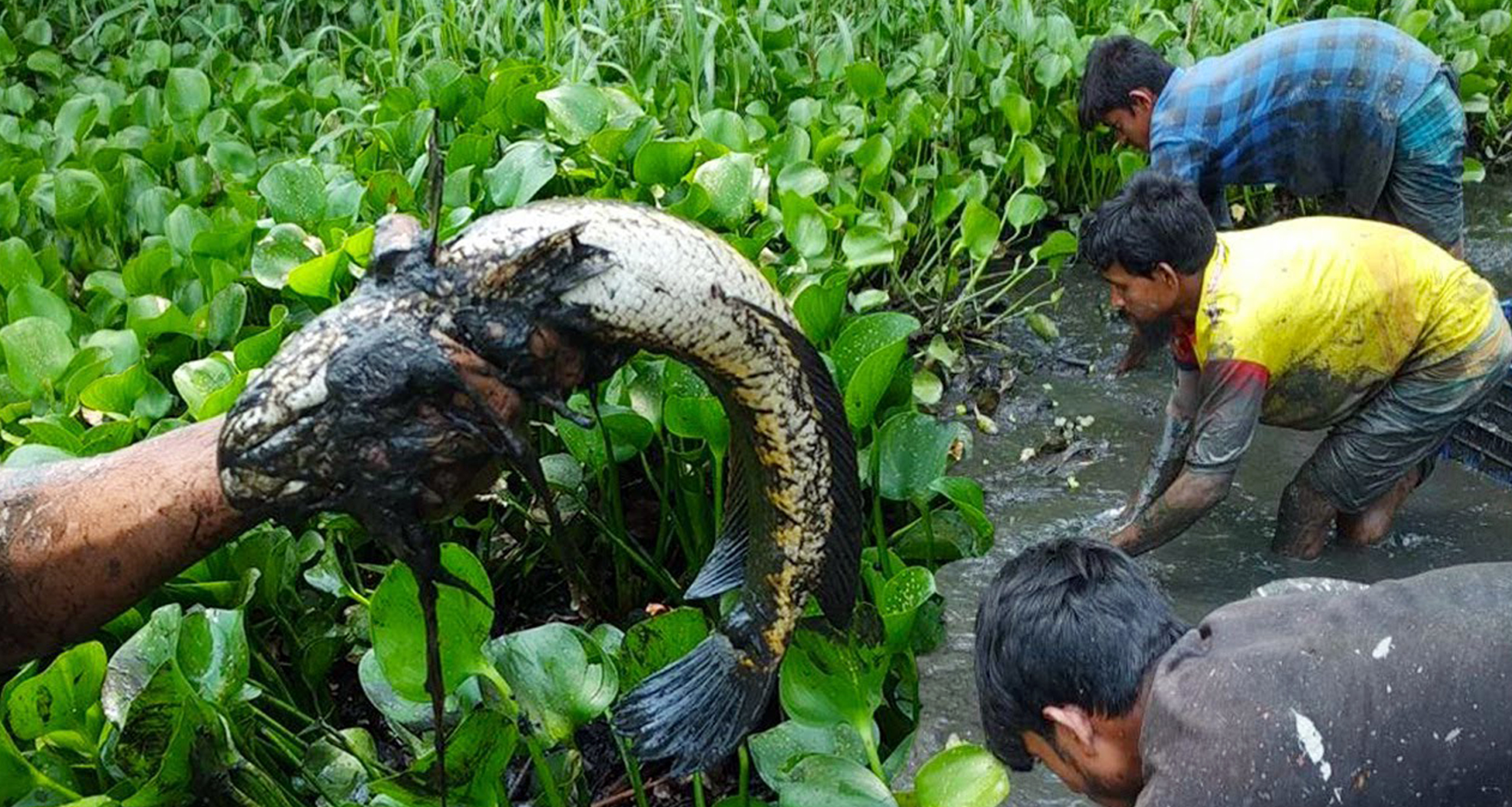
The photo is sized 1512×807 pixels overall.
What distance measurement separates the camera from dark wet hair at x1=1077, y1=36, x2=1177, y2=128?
440cm

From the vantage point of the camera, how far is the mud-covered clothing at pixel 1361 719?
1.75 m

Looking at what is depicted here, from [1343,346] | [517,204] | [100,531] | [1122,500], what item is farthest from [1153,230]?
[100,531]

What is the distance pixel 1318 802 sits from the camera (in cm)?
175

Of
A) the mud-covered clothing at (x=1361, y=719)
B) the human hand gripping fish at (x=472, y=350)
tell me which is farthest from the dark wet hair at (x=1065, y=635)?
the human hand gripping fish at (x=472, y=350)

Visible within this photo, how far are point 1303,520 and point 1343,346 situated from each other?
0.48 meters

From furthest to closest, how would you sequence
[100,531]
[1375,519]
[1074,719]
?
1. [1375,519]
2. [1074,719]
3. [100,531]

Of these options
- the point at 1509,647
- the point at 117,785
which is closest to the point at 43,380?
the point at 117,785

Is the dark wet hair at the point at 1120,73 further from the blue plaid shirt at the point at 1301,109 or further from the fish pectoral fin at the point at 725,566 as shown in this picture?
the fish pectoral fin at the point at 725,566

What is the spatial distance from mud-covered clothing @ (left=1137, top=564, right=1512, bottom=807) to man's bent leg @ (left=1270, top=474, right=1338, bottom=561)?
1.77 meters

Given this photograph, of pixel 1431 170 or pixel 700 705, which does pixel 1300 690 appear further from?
pixel 1431 170

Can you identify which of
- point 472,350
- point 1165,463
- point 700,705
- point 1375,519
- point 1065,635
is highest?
point 472,350

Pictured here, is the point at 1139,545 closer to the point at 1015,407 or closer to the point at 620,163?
the point at 1015,407

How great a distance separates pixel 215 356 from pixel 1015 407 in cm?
214

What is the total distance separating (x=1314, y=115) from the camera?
428 cm
